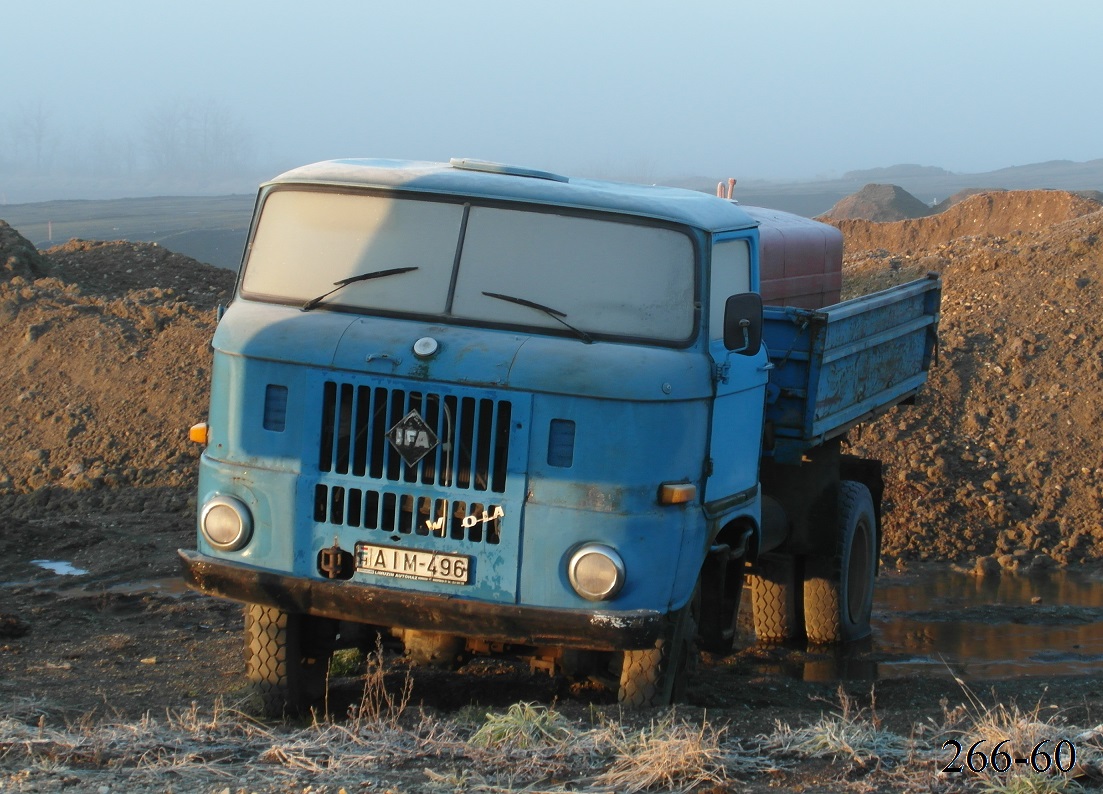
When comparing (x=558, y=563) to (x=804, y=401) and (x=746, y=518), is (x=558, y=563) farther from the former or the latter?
(x=804, y=401)

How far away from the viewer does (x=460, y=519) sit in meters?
4.96

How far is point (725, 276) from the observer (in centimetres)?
550

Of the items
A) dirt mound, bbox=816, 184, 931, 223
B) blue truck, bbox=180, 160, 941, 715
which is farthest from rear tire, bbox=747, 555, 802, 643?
dirt mound, bbox=816, 184, 931, 223

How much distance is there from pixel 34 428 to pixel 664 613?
877 centimetres

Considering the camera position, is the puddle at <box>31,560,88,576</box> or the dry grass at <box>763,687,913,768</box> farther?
the puddle at <box>31,560,88,576</box>

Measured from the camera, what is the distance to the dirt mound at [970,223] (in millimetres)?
23609

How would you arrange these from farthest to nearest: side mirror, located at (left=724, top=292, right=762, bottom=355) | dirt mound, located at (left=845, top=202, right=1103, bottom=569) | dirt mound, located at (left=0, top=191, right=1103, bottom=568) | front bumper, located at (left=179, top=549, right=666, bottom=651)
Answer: dirt mound, located at (left=0, top=191, right=1103, bottom=568) < dirt mound, located at (left=845, top=202, right=1103, bottom=569) < side mirror, located at (left=724, top=292, right=762, bottom=355) < front bumper, located at (left=179, top=549, right=666, bottom=651)

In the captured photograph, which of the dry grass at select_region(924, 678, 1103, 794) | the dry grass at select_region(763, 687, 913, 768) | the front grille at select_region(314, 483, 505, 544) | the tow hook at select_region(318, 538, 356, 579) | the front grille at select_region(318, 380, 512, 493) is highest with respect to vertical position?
the front grille at select_region(318, 380, 512, 493)

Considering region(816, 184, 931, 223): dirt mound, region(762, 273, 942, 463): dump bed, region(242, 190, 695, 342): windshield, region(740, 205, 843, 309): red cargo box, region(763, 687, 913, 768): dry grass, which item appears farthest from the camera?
region(816, 184, 931, 223): dirt mound

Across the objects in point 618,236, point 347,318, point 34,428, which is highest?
point 618,236

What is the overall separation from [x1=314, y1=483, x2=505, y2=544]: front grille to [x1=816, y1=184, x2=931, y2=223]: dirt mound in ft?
101

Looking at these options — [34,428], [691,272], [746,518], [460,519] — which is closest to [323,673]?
[460,519]

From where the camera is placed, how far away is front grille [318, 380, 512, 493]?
192 inches

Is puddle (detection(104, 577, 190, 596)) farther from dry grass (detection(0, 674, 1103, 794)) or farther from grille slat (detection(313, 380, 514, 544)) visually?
grille slat (detection(313, 380, 514, 544))
